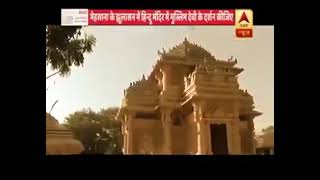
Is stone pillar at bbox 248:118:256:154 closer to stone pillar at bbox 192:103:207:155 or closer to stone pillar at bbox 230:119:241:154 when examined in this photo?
stone pillar at bbox 230:119:241:154

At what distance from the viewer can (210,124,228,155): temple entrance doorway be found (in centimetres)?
994

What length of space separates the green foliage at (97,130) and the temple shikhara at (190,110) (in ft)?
0.92

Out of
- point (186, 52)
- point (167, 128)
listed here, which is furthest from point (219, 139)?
point (186, 52)

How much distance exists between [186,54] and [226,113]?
6.62ft

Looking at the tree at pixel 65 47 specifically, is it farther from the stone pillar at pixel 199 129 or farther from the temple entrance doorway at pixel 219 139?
the temple entrance doorway at pixel 219 139

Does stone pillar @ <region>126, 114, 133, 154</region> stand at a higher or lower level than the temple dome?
lower

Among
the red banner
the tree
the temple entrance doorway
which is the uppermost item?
the red banner

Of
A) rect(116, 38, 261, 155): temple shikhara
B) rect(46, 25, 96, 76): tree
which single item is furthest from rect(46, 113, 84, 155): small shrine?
rect(116, 38, 261, 155): temple shikhara

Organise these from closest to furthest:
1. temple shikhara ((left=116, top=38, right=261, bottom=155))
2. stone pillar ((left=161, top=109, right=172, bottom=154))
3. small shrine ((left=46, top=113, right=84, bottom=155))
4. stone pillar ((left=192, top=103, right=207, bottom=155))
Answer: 1. small shrine ((left=46, top=113, right=84, bottom=155))
2. stone pillar ((left=192, top=103, right=207, bottom=155))
3. temple shikhara ((left=116, top=38, right=261, bottom=155))
4. stone pillar ((left=161, top=109, right=172, bottom=154))

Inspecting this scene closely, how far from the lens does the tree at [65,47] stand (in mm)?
8016

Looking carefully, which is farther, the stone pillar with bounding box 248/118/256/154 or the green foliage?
the stone pillar with bounding box 248/118/256/154

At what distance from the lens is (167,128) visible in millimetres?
10547
